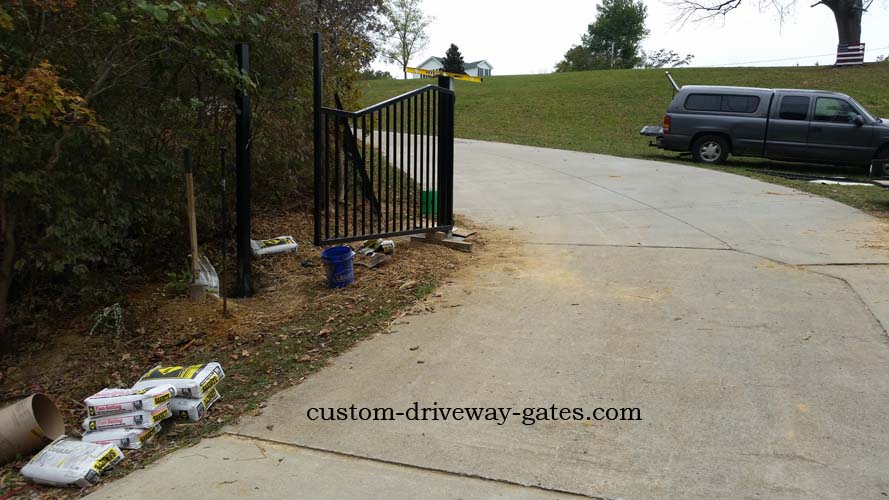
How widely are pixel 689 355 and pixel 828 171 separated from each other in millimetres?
13726

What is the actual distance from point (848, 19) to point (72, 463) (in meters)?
40.7

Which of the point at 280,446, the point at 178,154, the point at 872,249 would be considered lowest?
the point at 280,446

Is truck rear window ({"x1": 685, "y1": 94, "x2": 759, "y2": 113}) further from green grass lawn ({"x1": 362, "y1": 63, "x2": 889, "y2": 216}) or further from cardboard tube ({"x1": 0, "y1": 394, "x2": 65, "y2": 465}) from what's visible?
cardboard tube ({"x1": 0, "y1": 394, "x2": 65, "y2": 465})

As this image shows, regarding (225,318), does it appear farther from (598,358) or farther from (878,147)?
(878,147)

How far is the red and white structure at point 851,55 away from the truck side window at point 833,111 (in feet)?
73.8

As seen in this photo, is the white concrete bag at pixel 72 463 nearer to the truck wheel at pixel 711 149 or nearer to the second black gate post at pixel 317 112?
the second black gate post at pixel 317 112

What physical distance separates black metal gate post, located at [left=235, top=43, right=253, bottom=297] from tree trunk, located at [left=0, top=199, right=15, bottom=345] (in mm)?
1736

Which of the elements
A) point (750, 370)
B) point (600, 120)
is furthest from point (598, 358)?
point (600, 120)

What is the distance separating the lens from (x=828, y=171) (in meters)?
16.0

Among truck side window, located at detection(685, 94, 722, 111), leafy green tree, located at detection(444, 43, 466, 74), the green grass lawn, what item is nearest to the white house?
leafy green tree, located at detection(444, 43, 466, 74)

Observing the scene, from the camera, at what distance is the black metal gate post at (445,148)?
7275mm

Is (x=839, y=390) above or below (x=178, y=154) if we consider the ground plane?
below

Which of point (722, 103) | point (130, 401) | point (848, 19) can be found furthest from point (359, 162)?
point (848, 19)

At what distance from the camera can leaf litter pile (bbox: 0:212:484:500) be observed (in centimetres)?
454
